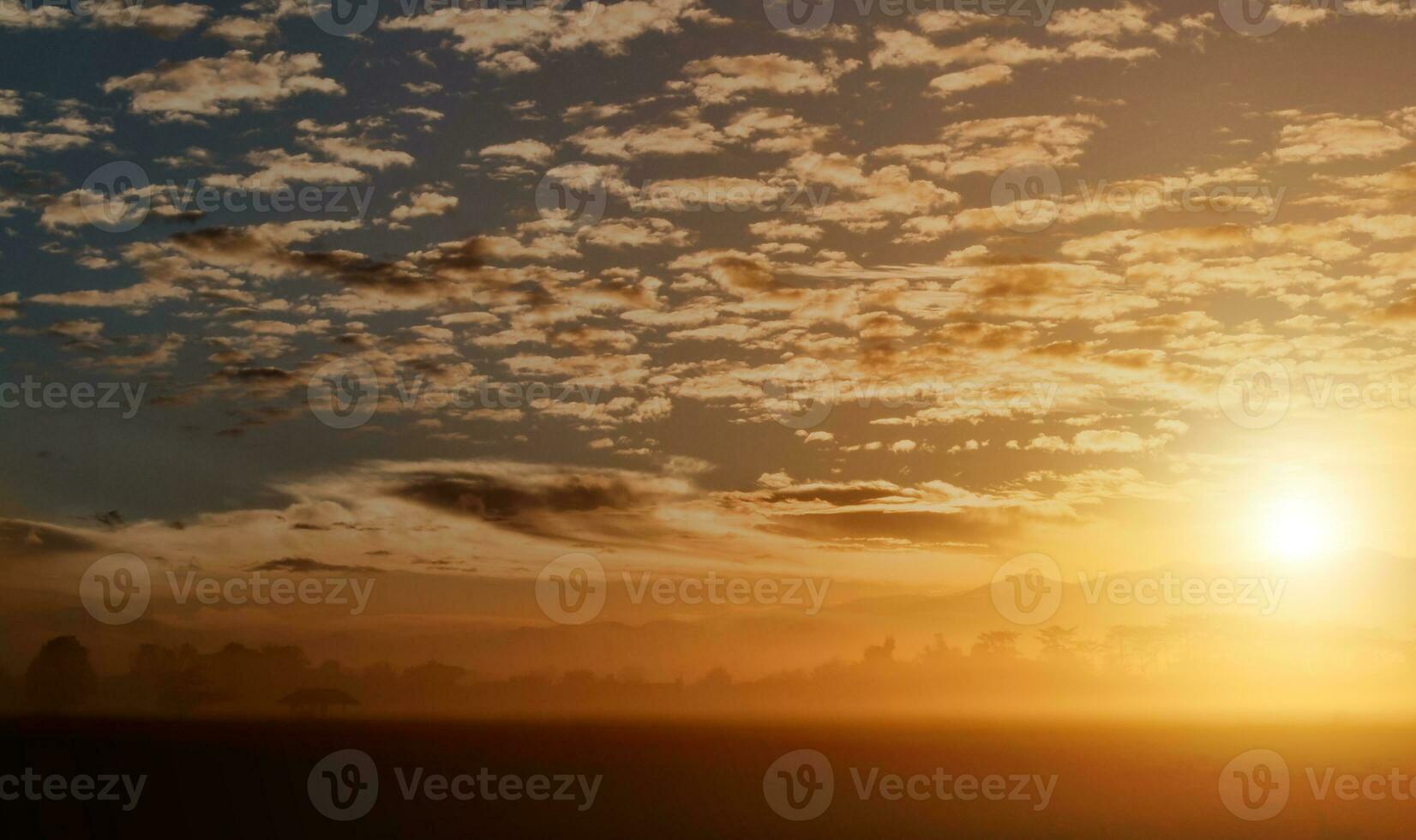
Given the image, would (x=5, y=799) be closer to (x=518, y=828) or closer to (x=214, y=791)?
(x=214, y=791)

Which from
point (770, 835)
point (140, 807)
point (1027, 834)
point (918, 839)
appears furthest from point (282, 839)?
point (1027, 834)

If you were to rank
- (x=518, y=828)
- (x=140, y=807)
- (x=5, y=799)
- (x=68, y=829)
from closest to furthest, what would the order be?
1. (x=5, y=799)
2. (x=68, y=829)
3. (x=140, y=807)
4. (x=518, y=828)

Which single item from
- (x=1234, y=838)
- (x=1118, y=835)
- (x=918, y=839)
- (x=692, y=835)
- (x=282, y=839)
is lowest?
(x=282, y=839)

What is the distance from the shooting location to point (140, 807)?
16875 centimetres

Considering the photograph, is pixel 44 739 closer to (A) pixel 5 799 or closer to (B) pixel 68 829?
(B) pixel 68 829

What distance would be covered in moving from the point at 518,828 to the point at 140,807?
201ft

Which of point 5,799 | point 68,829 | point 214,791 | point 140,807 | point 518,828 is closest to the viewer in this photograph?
point 5,799

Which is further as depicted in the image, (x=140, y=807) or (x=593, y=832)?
(x=593, y=832)

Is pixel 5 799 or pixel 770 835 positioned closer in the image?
pixel 5 799

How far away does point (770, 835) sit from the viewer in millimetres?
195250

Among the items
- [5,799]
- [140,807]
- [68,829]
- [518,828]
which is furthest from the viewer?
[518,828]

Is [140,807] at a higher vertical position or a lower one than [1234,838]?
lower

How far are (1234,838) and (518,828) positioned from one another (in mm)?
125611

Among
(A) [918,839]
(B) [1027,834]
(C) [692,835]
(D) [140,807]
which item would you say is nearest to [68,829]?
(D) [140,807]
